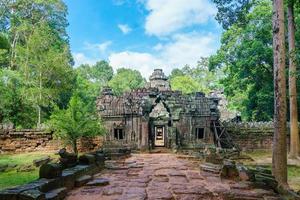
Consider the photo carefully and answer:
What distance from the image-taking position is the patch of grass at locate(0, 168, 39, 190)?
10.8 meters

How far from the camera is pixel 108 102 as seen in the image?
2344cm

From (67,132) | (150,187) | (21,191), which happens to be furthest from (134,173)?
(67,132)

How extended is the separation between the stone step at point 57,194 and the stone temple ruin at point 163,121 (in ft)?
48.7

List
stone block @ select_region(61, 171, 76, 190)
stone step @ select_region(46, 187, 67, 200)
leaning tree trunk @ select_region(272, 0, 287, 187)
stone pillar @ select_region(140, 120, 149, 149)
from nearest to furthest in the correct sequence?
1. stone step @ select_region(46, 187, 67, 200)
2. stone block @ select_region(61, 171, 76, 190)
3. leaning tree trunk @ select_region(272, 0, 287, 187)
4. stone pillar @ select_region(140, 120, 149, 149)

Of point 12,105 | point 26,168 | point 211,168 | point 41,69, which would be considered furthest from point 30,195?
point 41,69

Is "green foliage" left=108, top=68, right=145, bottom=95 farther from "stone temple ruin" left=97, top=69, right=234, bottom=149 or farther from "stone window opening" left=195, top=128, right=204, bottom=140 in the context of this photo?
"stone window opening" left=195, top=128, right=204, bottom=140

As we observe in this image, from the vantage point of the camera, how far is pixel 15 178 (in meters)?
12.0

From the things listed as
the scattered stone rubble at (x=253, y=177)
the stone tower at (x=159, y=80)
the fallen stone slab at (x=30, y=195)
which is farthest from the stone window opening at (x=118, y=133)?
the fallen stone slab at (x=30, y=195)

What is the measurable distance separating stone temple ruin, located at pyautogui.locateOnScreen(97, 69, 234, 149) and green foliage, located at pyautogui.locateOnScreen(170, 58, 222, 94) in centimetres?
3257

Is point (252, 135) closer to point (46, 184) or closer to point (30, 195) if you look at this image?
point (46, 184)

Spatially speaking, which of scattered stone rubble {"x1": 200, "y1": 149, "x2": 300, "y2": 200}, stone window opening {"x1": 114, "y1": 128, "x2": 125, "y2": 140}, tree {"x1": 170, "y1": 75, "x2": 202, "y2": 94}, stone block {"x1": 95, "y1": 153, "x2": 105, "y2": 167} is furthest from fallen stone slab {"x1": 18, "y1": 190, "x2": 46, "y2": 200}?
tree {"x1": 170, "y1": 75, "x2": 202, "y2": 94}

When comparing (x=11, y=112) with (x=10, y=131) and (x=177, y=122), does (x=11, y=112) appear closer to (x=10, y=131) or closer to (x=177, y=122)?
(x=10, y=131)

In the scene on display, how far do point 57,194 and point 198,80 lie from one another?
5960 centimetres

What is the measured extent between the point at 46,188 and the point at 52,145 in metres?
14.8
